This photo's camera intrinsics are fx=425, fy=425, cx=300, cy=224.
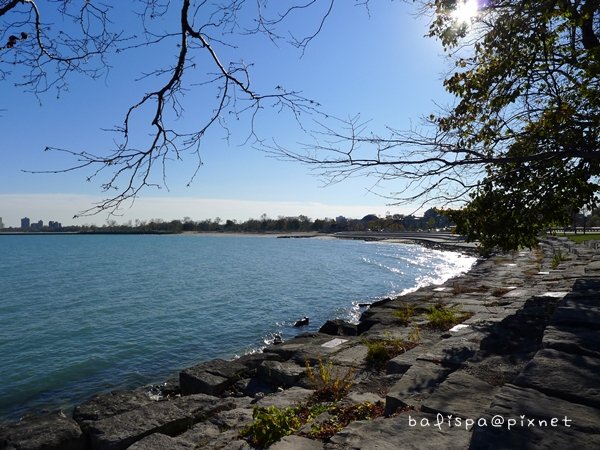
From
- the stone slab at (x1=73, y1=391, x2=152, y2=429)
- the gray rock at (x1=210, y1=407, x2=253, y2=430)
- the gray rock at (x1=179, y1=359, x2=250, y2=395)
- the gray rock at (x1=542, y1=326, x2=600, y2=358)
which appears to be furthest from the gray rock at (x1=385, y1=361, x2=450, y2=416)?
the gray rock at (x1=179, y1=359, x2=250, y2=395)

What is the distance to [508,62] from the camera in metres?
7.50

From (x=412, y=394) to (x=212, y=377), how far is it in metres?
5.70

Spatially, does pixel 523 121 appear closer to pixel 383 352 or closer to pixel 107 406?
pixel 383 352

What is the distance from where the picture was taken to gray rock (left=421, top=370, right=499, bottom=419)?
11.1ft

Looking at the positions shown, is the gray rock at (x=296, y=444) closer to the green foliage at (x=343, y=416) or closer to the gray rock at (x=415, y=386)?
the green foliage at (x=343, y=416)

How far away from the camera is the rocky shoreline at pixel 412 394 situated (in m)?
2.59

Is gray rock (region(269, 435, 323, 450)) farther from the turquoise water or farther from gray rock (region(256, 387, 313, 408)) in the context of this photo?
the turquoise water

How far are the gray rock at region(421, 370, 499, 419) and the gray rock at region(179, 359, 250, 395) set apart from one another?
5.71 m

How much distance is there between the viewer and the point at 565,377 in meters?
2.88

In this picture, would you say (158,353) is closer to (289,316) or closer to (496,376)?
(289,316)

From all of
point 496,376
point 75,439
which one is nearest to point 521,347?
point 496,376

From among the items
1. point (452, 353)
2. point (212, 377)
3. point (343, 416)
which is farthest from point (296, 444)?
point (212, 377)

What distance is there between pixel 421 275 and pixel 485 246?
28.6 m

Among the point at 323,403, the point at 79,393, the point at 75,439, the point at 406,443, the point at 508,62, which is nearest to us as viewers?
the point at 406,443
